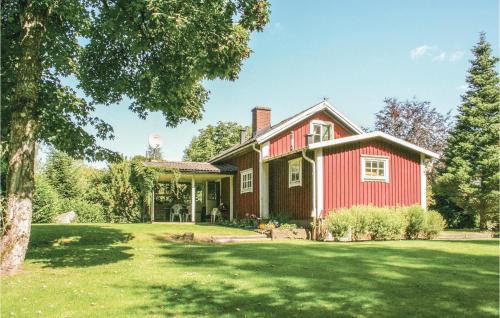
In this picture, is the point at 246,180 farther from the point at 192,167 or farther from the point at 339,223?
the point at 339,223

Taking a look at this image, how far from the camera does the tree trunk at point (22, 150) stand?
29.0ft

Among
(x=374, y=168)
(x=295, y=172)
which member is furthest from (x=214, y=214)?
(x=374, y=168)

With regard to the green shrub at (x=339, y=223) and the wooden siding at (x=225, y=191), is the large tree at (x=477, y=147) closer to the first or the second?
the green shrub at (x=339, y=223)

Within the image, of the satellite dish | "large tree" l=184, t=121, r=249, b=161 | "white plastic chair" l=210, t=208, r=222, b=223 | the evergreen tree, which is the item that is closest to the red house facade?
"white plastic chair" l=210, t=208, r=222, b=223

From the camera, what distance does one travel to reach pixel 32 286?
24.1 feet

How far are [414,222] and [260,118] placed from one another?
40.9 feet

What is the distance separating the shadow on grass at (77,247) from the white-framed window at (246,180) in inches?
323

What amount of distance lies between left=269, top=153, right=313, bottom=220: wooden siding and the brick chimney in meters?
4.98

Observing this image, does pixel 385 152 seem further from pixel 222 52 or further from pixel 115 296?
pixel 115 296

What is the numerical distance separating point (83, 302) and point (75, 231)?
35.5 ft

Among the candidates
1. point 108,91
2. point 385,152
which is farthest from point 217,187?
point 108,91

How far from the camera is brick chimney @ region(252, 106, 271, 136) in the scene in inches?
1037

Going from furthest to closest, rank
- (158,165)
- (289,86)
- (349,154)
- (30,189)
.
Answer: (158,165) → (289,86) → (349,154) → (30,189)

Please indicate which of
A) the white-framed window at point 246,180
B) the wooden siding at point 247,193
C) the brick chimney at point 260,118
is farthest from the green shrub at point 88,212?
the brick chimney at point 260,118
